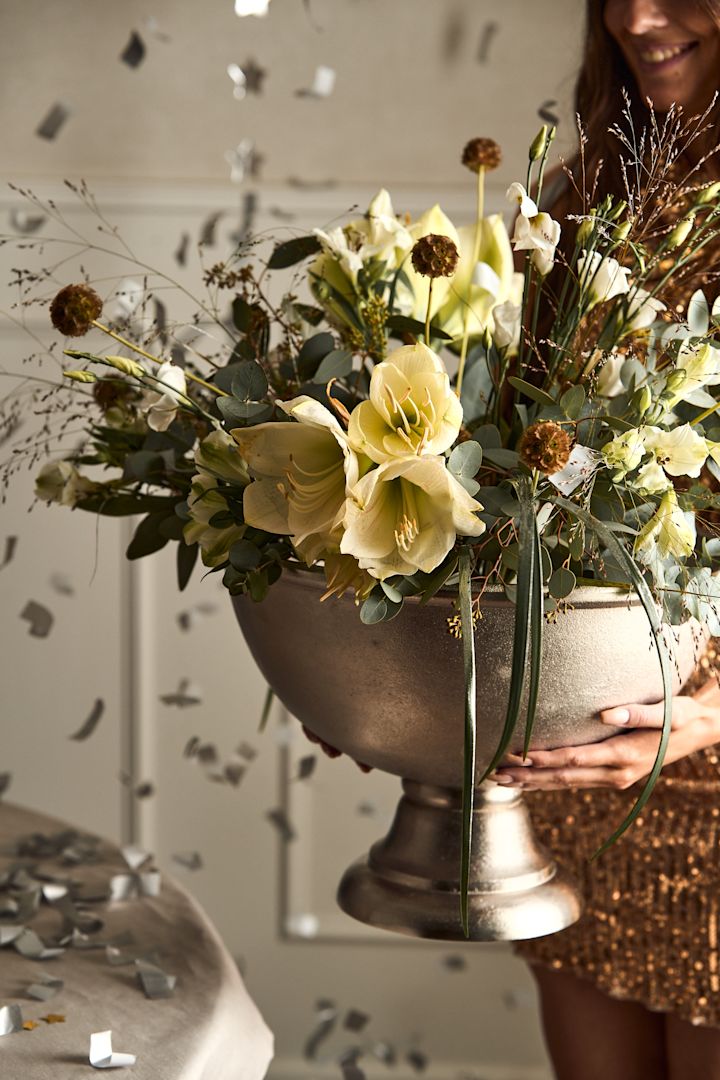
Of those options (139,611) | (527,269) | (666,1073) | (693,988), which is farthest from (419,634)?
(139,611)

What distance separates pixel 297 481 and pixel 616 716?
246 mm

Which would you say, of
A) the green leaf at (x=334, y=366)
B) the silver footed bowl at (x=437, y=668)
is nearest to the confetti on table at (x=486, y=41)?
the green leaf at (x=334, y=366)

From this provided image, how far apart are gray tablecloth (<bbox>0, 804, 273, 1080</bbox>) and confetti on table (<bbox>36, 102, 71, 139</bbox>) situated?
1287 millimetres

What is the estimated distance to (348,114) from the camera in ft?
6.16

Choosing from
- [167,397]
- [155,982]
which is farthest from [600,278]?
[155,982]

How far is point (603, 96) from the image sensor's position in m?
1.30

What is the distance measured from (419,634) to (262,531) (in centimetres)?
12

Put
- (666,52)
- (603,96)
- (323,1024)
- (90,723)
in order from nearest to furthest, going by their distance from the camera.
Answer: (666,52)
(603,96)
(90,723)
(323,1024)

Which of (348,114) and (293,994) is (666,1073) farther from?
(348,114)

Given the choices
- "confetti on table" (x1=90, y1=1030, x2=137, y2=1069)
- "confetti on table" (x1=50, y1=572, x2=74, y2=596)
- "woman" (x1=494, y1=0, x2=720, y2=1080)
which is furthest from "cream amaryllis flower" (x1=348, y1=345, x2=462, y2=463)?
"confetti on table" (x1=50, y1=572, x2=74, y2=596)

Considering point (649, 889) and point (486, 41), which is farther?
point (486, 41)

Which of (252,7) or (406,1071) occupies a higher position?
(252,7)

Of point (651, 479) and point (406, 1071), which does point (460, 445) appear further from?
point (406, 1071)

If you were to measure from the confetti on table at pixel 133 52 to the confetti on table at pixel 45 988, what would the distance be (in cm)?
145
